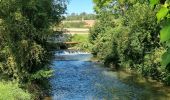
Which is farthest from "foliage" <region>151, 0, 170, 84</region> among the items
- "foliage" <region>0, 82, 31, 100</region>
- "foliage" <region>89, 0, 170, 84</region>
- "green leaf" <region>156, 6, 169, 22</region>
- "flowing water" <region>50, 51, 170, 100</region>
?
"foliage" <region>89, 0, 170, 84</region>

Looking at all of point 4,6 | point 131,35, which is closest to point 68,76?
point 131,35

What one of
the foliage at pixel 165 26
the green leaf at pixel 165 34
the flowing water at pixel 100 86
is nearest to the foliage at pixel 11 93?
the flowing water at pixel 100 86

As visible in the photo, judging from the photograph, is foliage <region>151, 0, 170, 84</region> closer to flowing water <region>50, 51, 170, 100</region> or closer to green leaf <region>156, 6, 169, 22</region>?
green leaf <region>156, 6, 169, 22</region>

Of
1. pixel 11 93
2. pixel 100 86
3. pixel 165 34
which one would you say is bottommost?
pixel 100 86

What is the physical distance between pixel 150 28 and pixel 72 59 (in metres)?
17.9

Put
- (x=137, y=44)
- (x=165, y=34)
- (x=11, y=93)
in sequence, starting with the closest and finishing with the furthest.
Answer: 1. (x=165, y=34)
2. (x=11, y=93)
3. (x=137, y=44)

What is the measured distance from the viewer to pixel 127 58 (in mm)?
39656

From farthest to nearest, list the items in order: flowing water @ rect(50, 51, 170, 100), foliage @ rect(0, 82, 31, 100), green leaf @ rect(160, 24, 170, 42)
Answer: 1. flowing water @ rect(50, 51, 170, 100)
2. foliage @ rect(0, 82, 31, 100)
3. green leaf @ rect(160, 24, 170, 42)

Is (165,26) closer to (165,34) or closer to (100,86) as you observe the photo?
(165,34)

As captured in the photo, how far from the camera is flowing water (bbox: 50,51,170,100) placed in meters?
25.8

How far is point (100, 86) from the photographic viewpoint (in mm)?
30000

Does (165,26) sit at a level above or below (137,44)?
above

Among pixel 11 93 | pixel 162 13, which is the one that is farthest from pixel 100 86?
pixel 162 13

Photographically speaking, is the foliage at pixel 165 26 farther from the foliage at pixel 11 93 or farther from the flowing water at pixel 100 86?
the flowing water at pixel 100 86
